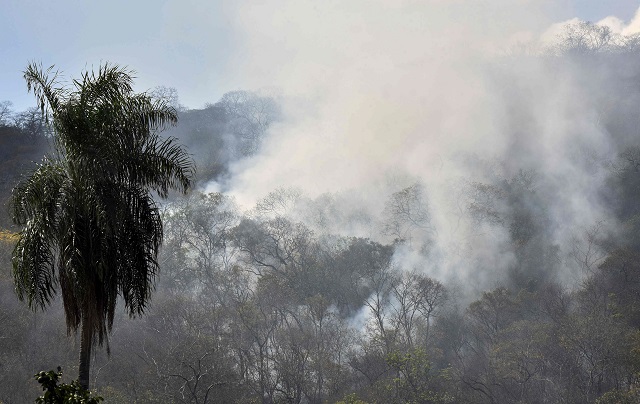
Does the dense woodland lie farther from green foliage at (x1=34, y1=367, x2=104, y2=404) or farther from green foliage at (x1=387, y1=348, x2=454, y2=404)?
green foliage at (x1=34, y1=367, x2=104, y2=404)

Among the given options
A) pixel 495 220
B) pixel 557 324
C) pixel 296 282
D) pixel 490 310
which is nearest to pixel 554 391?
pixel 557 324

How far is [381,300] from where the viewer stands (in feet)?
145

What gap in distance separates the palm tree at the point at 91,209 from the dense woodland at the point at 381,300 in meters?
11.5

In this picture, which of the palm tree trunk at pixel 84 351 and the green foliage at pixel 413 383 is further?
the green foliage at pixel 413 383

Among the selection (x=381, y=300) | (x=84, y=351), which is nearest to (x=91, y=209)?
(x=84, y=351)

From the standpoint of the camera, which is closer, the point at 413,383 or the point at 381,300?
the point at 413,383

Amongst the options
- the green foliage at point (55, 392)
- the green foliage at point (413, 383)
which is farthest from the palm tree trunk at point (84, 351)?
the green foliage at point (413, 383)

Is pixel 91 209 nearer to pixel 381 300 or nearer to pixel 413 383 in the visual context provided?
pixel 413 383

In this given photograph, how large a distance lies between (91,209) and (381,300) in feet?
125

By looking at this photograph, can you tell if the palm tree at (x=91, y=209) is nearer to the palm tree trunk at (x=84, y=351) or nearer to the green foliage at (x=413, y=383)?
the palm tree trunk at (x=84, y=351)

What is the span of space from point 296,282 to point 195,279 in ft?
25.8

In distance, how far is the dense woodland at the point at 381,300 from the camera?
29.2 meters

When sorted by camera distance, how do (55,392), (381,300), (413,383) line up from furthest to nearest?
(381,300) → (413,383) → (55,392)

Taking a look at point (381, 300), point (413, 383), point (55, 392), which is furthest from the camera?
point (381, 300)
